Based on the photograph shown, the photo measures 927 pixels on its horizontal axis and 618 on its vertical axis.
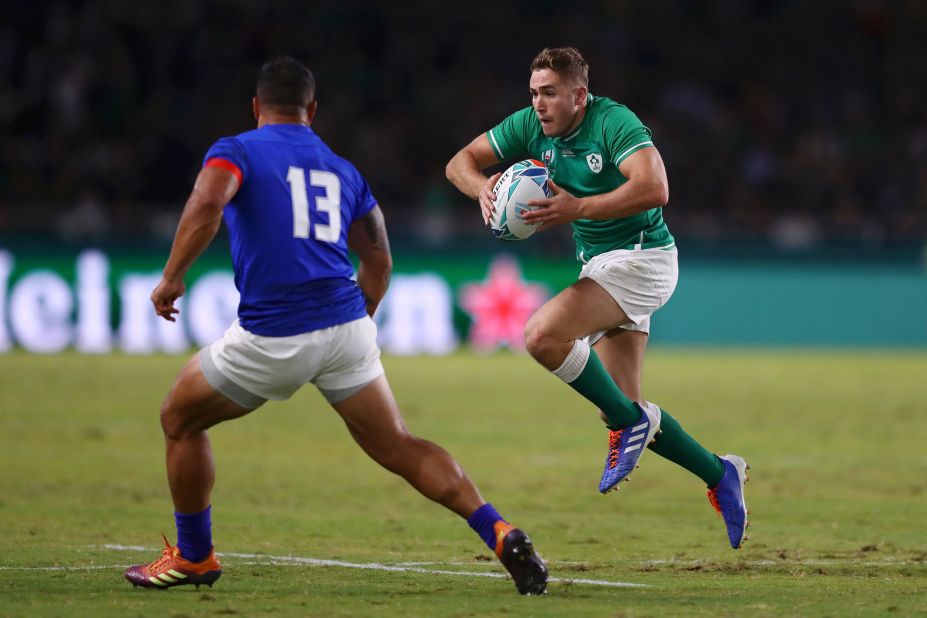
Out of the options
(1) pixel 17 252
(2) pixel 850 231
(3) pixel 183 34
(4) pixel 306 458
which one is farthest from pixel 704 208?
(4) pixel 306 458

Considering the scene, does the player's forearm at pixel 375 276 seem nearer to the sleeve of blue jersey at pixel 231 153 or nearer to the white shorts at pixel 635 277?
the sleeve of blue jersey at pixel 231 153

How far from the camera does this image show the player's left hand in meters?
6.53

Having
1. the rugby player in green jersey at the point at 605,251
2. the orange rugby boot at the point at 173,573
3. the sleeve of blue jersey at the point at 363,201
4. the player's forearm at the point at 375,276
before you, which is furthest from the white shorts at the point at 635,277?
the orange rugby boot at the point at 173,573

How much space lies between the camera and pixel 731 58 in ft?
91.9

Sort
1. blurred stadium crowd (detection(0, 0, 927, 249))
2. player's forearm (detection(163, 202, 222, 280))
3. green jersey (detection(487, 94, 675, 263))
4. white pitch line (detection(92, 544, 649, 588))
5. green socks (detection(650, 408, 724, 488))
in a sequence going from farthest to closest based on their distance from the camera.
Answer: blurred stadium crowd (detection(0, 0, 927, 249)), green socks (detection(650, 408, 724, 488)), green jersey (detection(487, 94, 675, 263)), white pitch line (detection(92, 544, 649, 588)), player's forearm (detection(163, 202, 222, 280))

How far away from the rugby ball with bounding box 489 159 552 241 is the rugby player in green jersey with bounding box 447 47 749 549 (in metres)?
0.08

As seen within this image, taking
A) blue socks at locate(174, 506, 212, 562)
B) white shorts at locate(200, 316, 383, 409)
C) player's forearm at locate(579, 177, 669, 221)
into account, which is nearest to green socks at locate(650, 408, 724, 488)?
player's forearm at locate(579, 177, 669, 221)

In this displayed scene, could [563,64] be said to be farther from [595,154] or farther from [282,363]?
[282,363]

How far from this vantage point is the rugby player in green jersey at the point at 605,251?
6977 mm

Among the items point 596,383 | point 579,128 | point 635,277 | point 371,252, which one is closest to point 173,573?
point 371,252

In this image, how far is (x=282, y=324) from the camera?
5.82 metres

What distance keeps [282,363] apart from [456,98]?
20697mm

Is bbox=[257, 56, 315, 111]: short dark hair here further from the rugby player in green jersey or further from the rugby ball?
the rugby ball

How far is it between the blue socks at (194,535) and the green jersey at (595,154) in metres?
2.50
